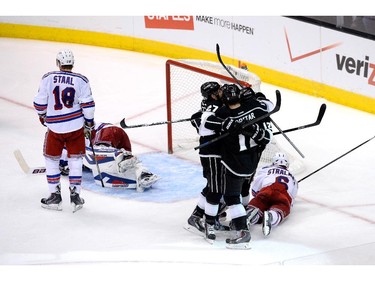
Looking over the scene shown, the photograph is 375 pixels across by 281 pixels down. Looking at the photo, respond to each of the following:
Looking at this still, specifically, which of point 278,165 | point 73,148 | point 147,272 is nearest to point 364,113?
point 278,165

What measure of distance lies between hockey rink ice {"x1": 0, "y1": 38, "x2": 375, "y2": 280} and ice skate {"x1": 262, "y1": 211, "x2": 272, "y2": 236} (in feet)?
0.21

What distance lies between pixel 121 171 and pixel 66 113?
30.7 inches

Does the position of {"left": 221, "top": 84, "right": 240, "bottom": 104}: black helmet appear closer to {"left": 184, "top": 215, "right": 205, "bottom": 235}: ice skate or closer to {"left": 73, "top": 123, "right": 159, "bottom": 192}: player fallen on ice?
{"left": 184, "top": 215, "right": 205, "bottom": 235}: ice skate

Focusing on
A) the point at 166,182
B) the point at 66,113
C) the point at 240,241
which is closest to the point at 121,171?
Result: the point at 166,182

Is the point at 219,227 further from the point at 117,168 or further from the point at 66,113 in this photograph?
the point at 66,113

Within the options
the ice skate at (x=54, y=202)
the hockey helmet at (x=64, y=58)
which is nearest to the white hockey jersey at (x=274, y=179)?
the ice skate at (x=54, y=202)

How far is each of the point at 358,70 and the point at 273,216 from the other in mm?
3041

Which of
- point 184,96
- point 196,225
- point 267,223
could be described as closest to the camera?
point 267,223

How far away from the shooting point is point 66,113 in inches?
285

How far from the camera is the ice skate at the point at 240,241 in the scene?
673 centimetres

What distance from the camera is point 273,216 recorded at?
6922 mm

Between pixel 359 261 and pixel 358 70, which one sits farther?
pixel 358 70

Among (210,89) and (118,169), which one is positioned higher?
(210,89)

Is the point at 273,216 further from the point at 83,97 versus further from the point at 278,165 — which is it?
the point at 83,97
